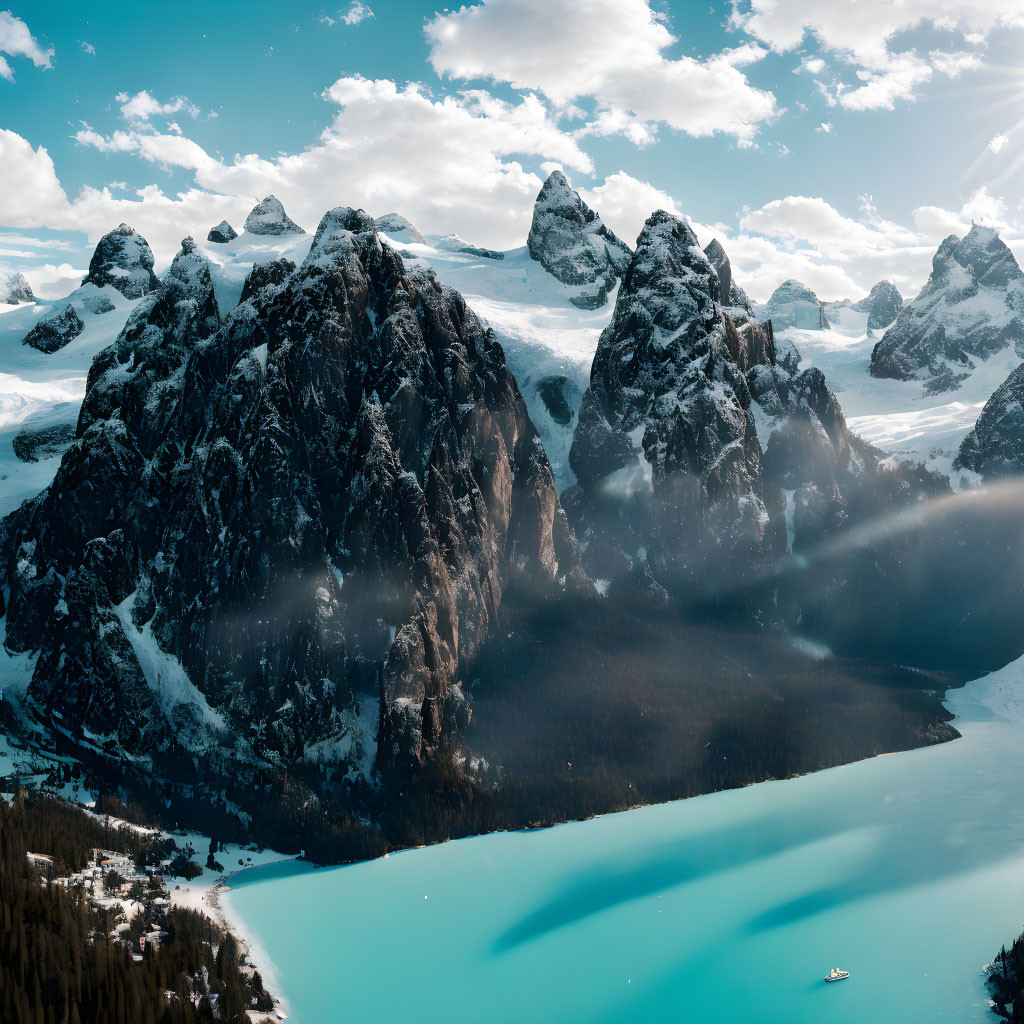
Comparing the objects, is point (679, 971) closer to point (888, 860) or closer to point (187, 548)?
point (888, 860)

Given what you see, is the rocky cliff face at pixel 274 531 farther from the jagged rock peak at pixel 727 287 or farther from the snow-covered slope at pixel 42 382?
the jagged rock peak at pixel 727 287

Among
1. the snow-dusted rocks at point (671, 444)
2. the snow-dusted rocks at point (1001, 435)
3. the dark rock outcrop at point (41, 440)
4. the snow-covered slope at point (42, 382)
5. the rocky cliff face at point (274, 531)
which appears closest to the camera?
the rocky cliff face at point (274, 531)

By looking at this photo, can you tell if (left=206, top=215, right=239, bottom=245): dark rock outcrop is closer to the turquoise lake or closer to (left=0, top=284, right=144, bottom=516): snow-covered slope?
(left=0, top=284, right=144, bottom=516): snow-covered slope

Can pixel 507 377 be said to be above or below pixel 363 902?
above

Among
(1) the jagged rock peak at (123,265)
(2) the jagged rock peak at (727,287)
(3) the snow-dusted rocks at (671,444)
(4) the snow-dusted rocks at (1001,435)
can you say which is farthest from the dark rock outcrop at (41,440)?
(4) the snow-dusted rocks at (1001,435)

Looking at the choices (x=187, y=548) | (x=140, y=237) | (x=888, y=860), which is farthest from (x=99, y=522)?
(x=888, y=860)
